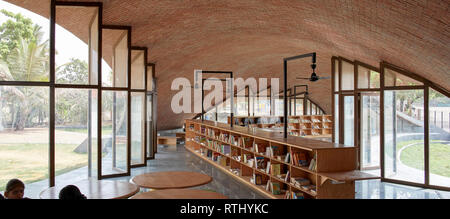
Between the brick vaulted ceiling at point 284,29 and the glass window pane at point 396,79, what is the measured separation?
0.40m

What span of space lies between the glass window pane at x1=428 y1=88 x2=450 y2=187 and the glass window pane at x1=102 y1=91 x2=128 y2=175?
7761 mm

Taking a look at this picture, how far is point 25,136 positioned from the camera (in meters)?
6.75

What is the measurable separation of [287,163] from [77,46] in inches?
211

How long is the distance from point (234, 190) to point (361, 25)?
435cm

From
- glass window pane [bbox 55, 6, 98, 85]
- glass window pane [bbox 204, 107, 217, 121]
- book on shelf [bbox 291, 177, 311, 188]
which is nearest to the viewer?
book on shelf [bbox 291, 177, 311, 188]

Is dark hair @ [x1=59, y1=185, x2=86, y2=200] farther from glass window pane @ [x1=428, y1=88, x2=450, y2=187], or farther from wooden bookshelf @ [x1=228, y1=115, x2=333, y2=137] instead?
wooden bookshelf @ [x1=228, y1=115, x2=333, y2=137]

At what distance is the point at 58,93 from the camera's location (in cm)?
700

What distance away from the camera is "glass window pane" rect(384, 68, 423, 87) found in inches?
307

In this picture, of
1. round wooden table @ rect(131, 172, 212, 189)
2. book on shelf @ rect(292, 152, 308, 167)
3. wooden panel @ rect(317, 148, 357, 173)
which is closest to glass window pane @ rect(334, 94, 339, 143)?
book on shelf @ rect(292, 152, 308, 167)

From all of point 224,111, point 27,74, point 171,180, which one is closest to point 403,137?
point 171,180

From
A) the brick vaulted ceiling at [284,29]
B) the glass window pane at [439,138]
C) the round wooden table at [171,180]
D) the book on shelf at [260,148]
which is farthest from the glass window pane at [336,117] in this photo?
the round wooden table at [171,180]

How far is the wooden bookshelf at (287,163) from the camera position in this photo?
496 cm

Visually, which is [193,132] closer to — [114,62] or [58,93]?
[114,62]
